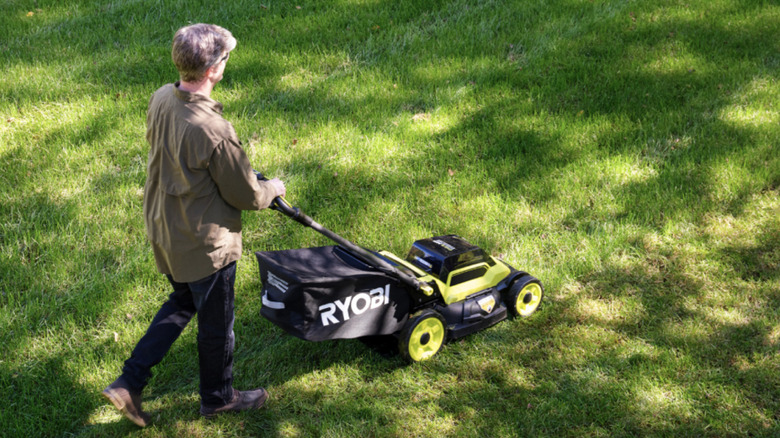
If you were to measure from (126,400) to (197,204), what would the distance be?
1.18 m

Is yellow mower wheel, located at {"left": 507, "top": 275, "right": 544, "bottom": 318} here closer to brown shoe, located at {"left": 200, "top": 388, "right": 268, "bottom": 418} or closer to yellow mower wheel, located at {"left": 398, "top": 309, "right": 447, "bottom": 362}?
yellow mower wheel, located at {"left": 398, "top": 309, "right": 447, "bottom": 362}

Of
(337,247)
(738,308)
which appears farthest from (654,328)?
(337,247)

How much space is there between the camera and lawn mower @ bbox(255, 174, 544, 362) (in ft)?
13.0

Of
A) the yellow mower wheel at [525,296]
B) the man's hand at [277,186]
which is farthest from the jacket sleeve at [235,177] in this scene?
the yellow mower wheel at [525,296]

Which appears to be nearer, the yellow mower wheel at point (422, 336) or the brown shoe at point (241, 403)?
the brown shoe at point (241, 403)

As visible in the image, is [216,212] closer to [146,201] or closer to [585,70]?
[146,201]

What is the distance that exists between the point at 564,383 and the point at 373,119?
3.30 m

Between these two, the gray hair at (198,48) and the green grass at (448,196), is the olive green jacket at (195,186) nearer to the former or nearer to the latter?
the gray hair at (198,48)

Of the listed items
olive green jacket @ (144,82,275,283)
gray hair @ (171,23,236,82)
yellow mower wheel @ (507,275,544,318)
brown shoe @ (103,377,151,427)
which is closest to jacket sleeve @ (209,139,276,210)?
olive green jacket @ (144,82,275,283)

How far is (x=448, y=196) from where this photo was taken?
6020 mm

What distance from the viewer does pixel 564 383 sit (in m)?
4.39

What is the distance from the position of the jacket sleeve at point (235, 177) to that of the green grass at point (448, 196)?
1.35 m

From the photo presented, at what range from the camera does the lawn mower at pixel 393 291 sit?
397cm

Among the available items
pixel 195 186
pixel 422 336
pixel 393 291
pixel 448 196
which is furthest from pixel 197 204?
pixel 448 196
